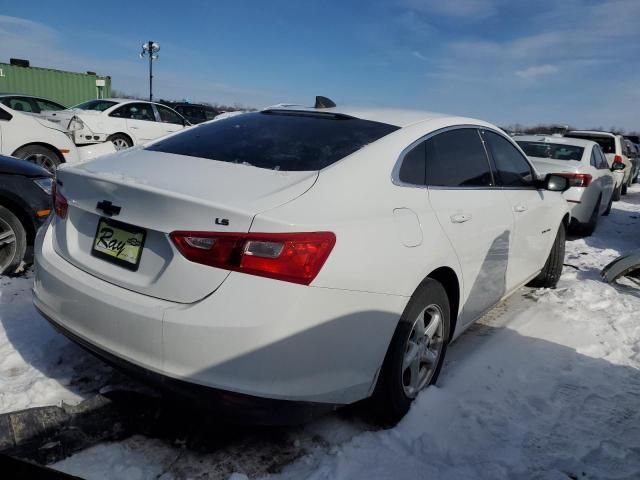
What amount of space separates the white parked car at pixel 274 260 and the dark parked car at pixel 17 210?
70.2 inches

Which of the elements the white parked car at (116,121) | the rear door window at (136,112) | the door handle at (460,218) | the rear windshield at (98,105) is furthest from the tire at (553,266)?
the rear windshield at (98,105)

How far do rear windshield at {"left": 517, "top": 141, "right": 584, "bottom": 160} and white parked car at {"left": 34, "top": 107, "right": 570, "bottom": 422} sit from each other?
606 centimetres

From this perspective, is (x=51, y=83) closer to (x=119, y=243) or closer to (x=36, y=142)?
(x=36, y=142)

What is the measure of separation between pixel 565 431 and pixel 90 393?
2520 millimetres

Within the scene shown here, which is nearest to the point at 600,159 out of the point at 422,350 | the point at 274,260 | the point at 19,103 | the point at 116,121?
the point at 422,350

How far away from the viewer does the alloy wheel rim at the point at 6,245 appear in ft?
13.4

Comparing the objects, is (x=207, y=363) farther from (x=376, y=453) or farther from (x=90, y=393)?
(x=90, y=393)

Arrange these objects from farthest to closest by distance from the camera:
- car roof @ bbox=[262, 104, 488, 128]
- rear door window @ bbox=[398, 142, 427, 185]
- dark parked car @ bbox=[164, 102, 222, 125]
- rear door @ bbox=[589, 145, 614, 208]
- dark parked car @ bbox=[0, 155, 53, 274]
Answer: dark parked car @ bbox=[164, 102, 222, 125] → rear door @ bbox=[589, 145, 614, 208] → dark parked car @ bbox=[0, 155, 53, 274] → car roof @ bbox=[262, 104, 488, 128] → rear door window @ bbox=[398, 142, 427, 185]

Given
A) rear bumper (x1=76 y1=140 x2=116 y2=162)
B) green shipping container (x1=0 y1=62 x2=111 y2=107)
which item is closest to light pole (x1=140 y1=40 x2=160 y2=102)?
green shipping container (x1=0 y1=62 x2=111 y2=107)

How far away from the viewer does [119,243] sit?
224 centimetres

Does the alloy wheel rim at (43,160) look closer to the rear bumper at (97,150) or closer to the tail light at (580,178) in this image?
the rear bumper at (97,150)

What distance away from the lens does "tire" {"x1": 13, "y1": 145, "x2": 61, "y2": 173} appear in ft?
25.7

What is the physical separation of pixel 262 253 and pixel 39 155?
24.5ft

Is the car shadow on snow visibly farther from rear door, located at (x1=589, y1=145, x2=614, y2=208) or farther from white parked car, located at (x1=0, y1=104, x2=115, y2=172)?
rear door, located at (x1=589, y1=145, x2=614, y2=208)
